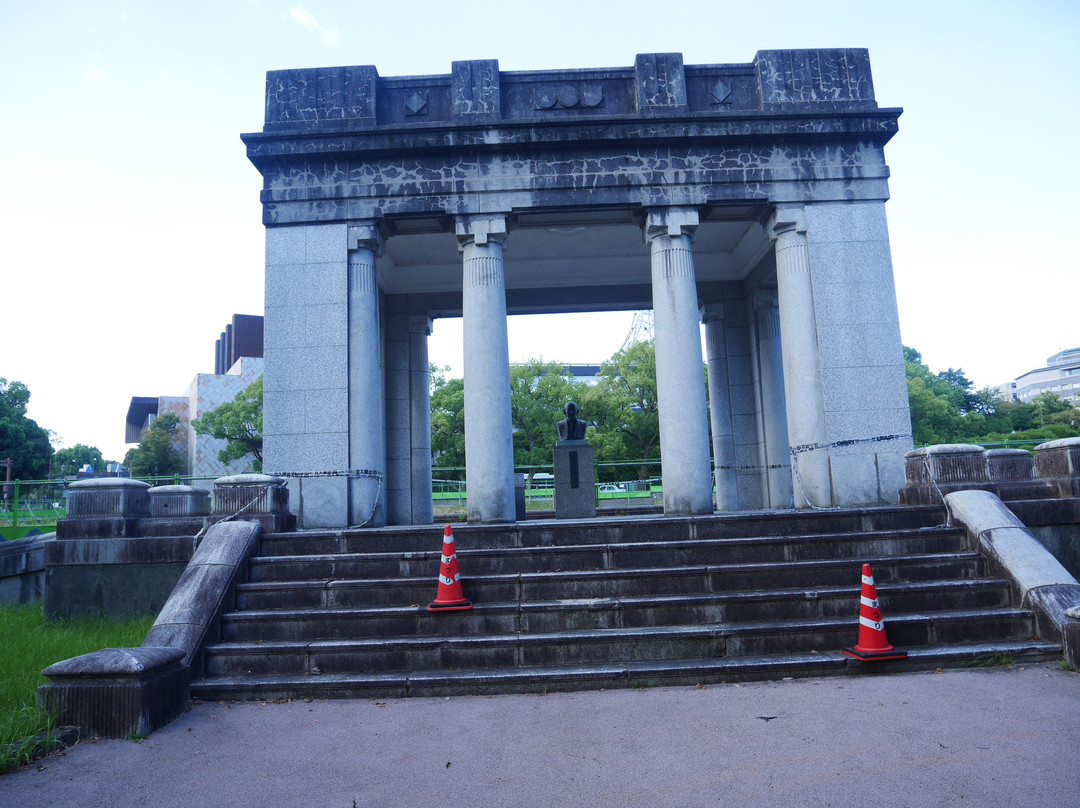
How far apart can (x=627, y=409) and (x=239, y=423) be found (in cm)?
2920

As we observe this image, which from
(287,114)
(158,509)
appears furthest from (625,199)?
(158,509)

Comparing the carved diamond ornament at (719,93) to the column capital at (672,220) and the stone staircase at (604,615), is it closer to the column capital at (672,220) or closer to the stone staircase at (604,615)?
the column capital at (672,220)

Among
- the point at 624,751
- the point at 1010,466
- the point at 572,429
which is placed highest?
the point at 572,429

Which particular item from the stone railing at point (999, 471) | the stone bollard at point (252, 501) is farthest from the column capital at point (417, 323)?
the stone railing at point (999, 471)

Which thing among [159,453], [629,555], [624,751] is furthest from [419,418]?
[159,453]

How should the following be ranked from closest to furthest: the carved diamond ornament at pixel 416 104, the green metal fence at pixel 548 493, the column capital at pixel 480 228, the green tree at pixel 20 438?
1. the column capital at pixel 480 228
2. the carved diamond ornament at pixel 416 104
3. the green metal fence at pixel 548 493
4. the green tree at pixel 20 438

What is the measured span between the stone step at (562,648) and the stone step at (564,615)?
388mm

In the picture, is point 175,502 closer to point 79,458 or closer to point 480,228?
point 480,228

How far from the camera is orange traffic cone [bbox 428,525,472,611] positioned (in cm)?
838

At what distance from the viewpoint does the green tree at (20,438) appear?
58688 millimetres

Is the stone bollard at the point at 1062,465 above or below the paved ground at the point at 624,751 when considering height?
above

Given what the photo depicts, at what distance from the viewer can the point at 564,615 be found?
8383 millimetres

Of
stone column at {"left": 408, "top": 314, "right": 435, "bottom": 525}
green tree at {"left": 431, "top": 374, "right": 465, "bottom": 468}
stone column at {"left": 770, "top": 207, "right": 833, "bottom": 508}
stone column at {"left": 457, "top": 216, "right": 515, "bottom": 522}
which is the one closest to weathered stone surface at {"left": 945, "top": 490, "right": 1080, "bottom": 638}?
stone column at {"left": 770, "top": 207, "right": 833, "bottom": 508}

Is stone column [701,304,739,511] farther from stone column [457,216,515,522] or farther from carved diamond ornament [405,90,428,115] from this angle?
carved diamond ornament [405,90,428,115]
